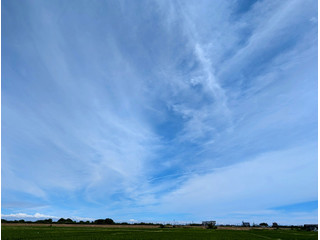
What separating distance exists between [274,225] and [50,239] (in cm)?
15838

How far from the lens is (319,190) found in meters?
14.6

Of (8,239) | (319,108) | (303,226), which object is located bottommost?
(8,239)

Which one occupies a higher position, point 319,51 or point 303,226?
point 303,226

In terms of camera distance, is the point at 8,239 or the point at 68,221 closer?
the point at 8,239

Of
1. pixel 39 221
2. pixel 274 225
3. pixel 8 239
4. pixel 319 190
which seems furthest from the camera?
pixel 274 225

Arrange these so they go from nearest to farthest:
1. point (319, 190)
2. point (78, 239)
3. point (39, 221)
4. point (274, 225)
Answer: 1. point (319, 190)
2. point (78, 239)
3. point (39, 221)
4. point (274, 225)

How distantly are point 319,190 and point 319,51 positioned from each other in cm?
859

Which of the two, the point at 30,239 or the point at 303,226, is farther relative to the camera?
the point at 303,226

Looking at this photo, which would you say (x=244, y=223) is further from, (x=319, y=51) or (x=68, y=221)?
(x=319, y=51)

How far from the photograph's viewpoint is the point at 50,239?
4191cm

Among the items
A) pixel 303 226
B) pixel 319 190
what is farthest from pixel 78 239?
pixel 303 226

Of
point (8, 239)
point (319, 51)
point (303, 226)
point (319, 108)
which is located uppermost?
point (303, 226)

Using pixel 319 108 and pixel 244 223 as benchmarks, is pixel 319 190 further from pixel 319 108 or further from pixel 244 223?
pixel 244 223

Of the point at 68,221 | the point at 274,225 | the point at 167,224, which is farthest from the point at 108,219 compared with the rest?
the point at 274,225
